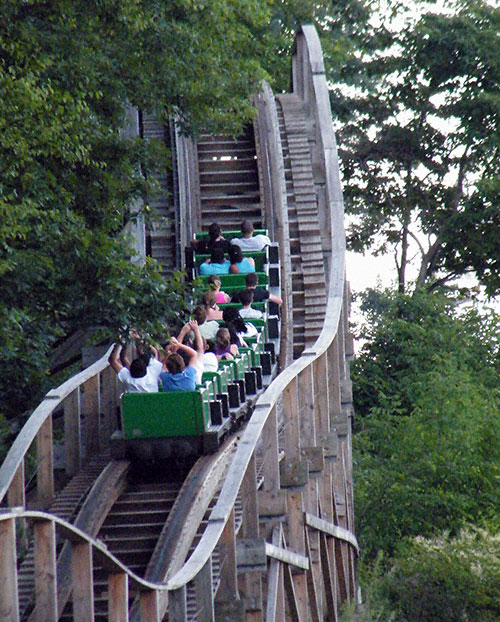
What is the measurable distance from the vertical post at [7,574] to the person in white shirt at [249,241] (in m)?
12.7

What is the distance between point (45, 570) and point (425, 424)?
50.4ft

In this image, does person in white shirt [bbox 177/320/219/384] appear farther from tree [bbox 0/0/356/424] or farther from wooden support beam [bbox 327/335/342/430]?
wooden support beam [bbox 327/335/342/430]

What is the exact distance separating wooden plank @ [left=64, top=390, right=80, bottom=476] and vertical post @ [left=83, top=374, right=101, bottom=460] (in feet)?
1.10

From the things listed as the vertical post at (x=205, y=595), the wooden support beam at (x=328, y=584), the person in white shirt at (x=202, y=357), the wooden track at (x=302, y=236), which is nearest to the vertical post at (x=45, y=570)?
the vertical post at (x=205, y=595)

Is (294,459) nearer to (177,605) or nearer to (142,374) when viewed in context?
(142,374)

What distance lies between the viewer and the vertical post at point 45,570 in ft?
24.2

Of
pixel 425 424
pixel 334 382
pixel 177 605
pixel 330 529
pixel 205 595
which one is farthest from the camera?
pixel 425 424

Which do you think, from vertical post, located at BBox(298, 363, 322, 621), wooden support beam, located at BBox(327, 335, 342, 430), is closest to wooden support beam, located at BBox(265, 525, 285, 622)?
vertical post, located at BBox(298, 363, 322, 621)

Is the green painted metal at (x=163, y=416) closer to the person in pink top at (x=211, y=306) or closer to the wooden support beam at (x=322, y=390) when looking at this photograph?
the wooden support beam at (x=322, y=390)

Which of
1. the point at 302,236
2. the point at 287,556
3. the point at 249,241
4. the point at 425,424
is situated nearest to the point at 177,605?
the point at 287,556

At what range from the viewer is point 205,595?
8.86 metres

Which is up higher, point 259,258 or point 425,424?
point 259,258

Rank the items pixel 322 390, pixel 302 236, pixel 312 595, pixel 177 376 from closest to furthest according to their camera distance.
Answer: pixel 177 376
pixel 312 595
pixel 322 390
pixel 302 236

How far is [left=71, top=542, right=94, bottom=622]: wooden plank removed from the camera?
7434mm
